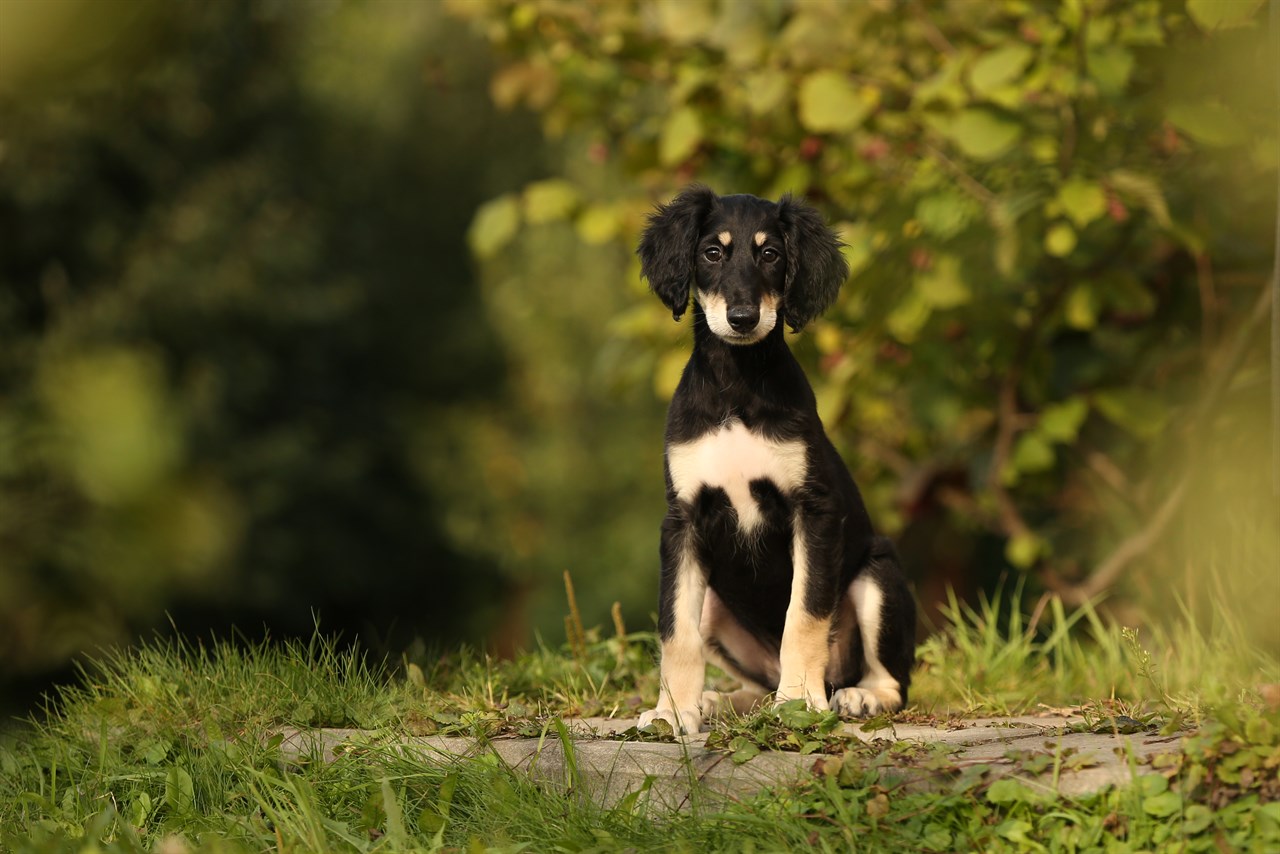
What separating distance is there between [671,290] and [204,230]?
18.1 metres

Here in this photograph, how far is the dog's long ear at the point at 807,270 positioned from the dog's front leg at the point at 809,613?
71cm

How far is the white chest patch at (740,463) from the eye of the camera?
15.9ft

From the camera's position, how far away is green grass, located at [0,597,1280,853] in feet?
12.2

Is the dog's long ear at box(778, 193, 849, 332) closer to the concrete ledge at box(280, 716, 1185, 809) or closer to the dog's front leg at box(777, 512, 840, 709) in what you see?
the dog's front leg at box(777, 512, 840, 709)

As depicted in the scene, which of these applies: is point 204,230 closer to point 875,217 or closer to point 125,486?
point 125,486

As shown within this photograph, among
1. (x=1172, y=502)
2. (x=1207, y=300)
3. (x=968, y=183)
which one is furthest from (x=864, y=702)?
(x=1207, y=300)

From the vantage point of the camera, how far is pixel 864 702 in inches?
199

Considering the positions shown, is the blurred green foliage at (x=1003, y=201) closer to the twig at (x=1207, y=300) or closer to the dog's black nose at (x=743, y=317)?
the twig at (x=1207, y=300)

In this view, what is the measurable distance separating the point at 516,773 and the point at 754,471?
49.7 inches

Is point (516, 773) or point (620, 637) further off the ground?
point (516, 773)

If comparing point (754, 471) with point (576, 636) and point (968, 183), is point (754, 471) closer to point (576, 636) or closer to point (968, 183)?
point (576, 636)

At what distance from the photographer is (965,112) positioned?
21.5 ft

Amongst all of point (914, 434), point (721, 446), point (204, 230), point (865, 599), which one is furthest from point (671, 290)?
point (204, 230)

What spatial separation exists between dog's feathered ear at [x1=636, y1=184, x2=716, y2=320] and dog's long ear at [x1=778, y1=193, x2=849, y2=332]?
0.98 ft
